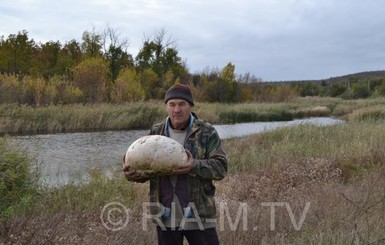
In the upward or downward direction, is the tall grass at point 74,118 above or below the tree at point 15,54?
below

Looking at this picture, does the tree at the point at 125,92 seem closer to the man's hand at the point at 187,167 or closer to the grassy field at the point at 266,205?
the grassy field at the point at 266,205

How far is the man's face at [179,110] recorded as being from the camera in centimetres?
288

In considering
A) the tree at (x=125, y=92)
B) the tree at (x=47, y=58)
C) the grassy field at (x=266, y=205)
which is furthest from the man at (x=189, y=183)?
the tree at (x=47, y=58)

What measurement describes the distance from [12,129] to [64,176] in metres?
13.0

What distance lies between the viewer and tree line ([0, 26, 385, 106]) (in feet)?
93.4

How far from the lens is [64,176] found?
10.2 m

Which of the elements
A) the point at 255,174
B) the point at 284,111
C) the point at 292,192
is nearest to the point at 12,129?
the point at 255,174

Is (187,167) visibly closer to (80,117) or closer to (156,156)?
(156,156)

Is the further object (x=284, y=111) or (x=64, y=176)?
(x=284, y=111)

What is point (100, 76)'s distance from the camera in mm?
33750

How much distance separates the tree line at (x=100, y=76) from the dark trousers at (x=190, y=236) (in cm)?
2490

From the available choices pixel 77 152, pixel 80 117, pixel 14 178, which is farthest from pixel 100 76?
pixel 14 178

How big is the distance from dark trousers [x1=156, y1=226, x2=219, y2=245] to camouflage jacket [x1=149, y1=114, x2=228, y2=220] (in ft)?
0.39

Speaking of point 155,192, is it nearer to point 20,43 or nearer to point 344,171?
point 344,171
